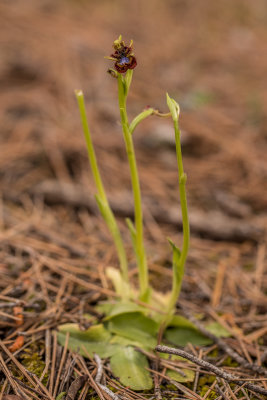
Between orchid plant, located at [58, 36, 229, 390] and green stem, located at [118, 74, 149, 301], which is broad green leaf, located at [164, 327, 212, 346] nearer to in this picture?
orchid plant, located at [58, 36, 229, 390]

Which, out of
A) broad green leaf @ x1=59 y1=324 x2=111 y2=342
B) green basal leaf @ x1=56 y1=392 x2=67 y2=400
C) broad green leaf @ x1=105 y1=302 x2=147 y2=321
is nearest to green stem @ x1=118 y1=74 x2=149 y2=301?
broad green leaf @ x1=105 y1=302 x2=147 y2=321

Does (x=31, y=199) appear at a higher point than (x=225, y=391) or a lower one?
higher

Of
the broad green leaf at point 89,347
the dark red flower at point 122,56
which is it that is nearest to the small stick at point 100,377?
the broad green leaf at point 89,347

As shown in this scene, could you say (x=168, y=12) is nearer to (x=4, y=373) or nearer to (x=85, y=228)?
(x=85, y=228)

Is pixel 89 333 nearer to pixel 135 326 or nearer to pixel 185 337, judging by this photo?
pixel 135 326

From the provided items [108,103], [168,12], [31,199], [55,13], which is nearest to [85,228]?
[31,199]

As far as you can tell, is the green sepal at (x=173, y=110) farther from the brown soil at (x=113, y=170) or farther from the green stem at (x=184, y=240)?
the brown soil at (x=113, y=170)

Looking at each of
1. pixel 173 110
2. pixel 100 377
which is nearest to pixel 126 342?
pixel 100 377
